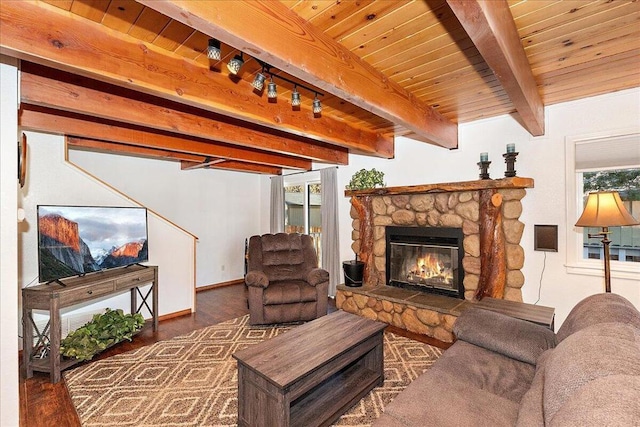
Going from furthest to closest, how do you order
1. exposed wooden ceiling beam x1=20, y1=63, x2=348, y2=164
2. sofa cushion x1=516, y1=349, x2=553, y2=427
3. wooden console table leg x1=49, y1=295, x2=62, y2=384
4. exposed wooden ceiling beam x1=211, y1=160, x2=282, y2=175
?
exposed wooden ceiling beam x1=211, y1=160, x2=282, y2=175, wooden console table leg x1=49, y1=295, x2=62, y2=384, exposed wooden ceiling beam x1=20, y1=63, x2=348, y2=164, sofa cushion x1=516, y1=349, x2=553, y2=427

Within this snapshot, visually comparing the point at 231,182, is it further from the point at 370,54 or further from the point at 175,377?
the point at 370,54

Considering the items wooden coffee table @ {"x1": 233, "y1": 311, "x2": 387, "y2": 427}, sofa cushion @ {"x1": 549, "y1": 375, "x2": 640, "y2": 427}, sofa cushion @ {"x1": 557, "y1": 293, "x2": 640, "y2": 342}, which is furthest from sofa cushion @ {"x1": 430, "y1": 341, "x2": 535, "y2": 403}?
sofa cushion @ {"x1": 549, "y1": 375, "x2": 640, "y2": 427}

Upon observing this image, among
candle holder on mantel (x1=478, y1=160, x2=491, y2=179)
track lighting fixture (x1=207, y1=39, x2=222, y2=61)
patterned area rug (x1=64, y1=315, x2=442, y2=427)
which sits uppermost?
track lighting fixture (x1=207, y1=39, x2=222, y2=61)

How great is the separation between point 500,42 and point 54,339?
383 centimetres

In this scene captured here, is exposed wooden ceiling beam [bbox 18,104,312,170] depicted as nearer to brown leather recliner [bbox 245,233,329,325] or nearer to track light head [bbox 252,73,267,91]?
brown leather recliner [bbox 245,233,329,325]

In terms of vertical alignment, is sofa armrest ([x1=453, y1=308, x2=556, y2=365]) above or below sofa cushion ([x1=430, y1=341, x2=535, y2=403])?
above

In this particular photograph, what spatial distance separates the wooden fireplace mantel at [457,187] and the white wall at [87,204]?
275 cm

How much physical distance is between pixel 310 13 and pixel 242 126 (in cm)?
172

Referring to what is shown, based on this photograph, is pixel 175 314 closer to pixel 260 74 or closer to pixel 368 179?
pixel 368 179

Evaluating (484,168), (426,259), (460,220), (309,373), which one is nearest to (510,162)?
(484,168)

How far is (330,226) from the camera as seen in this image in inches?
194

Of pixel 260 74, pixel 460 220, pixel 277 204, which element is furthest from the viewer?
pixel 277 204

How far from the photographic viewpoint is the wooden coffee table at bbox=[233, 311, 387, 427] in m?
1.67

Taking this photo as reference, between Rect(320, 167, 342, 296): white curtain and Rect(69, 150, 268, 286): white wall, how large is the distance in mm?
2096
